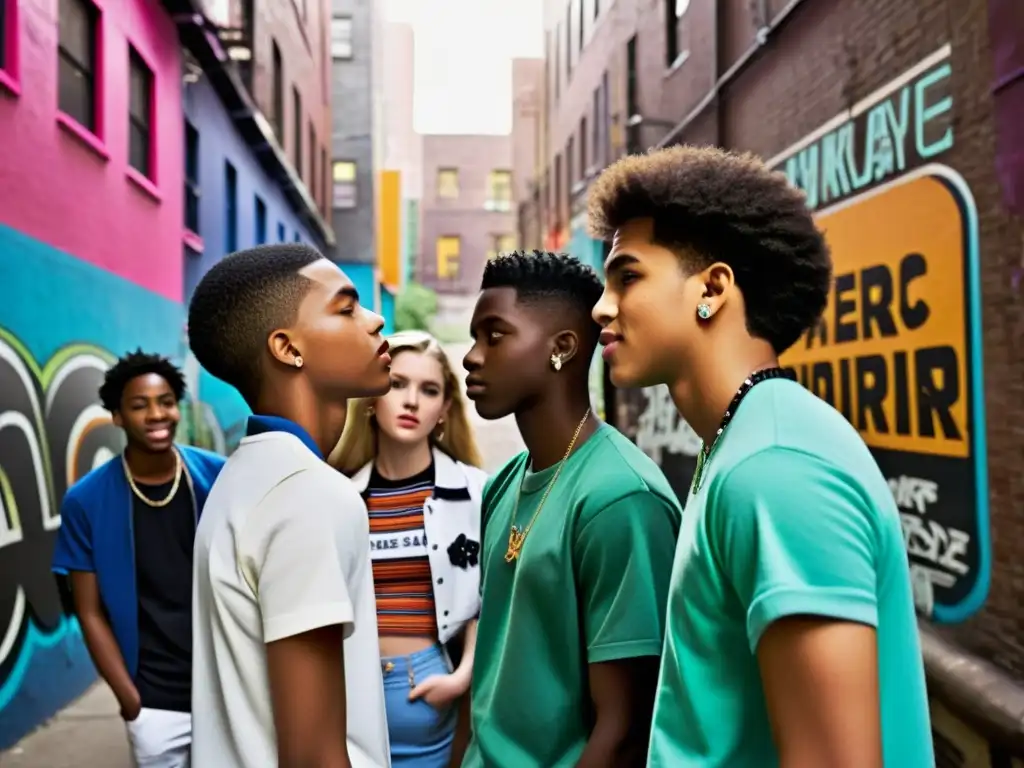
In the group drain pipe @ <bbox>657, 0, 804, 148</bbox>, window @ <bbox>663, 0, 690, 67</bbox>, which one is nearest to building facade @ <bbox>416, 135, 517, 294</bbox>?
window @ <bbox>663, 0, 690, 67</bbox>

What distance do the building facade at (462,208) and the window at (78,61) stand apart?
1301 inches

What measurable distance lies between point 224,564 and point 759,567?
928mm

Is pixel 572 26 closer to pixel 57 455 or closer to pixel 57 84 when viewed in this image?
pixel 57 84

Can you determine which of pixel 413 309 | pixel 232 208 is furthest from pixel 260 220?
pixel 413 309

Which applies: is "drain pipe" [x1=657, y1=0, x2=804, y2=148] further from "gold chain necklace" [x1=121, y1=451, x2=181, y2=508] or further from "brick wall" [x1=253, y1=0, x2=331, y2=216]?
"brick wall" [x1=253, y1=0, x2=331, y2=216]

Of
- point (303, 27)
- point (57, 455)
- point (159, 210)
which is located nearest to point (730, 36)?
point (159, 210)

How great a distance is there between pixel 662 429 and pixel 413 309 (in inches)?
891

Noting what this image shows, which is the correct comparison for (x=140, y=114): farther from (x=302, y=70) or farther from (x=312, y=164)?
(x=312, y=164)

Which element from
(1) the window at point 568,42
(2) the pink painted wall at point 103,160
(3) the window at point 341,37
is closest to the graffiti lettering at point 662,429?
(2) the pink painted wall at point 103,160

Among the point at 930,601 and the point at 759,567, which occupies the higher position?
the point at 759,567

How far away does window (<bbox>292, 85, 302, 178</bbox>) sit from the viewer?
16839 millimetres

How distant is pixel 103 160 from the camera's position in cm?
640

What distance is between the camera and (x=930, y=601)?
4.12m

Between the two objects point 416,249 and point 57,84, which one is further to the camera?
point 416,249
